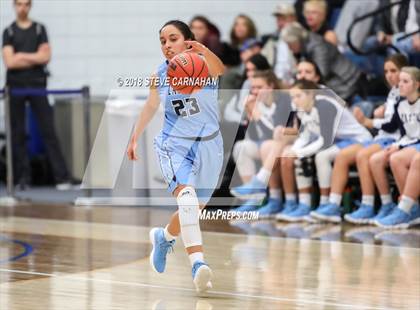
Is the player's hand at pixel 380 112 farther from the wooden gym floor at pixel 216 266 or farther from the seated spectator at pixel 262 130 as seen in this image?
the wooden gym floor at pixel 216 266

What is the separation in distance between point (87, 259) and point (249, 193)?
3.10 m

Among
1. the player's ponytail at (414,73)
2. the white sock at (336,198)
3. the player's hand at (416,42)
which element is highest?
the player's hand at (416,42)

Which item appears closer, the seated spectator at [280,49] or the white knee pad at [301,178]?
the white knee pad at [301,178]

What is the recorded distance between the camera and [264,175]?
11.3 meters

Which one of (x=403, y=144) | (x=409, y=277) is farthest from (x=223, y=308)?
(x=403, y=144)

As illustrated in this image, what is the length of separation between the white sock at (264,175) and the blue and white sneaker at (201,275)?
432cm

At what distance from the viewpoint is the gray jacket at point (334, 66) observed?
11906mm

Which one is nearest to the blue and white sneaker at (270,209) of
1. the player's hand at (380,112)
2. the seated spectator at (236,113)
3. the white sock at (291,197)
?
the white sock at (291,197)

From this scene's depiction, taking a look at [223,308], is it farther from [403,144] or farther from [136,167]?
[136,167]

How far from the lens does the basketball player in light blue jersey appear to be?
7137mm

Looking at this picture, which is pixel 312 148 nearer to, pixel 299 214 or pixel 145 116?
pixel 299 214

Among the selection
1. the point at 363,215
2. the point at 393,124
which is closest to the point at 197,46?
the point at 393,124

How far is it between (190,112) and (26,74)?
22.3ft

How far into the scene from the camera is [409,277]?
310 inches
